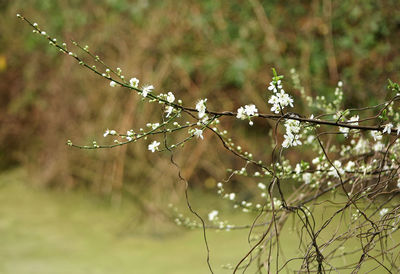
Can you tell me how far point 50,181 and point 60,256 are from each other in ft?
3.26

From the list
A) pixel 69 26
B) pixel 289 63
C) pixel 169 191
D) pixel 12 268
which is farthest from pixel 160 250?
pixel 69 26

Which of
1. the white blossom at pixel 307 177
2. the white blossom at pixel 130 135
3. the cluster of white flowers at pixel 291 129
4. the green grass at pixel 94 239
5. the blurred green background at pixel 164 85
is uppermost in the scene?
the blurred green background at pixel 164 85

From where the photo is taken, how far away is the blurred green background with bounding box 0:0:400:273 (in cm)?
361

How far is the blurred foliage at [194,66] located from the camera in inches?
144

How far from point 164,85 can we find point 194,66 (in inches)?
9.3

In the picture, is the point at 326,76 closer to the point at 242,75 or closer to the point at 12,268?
the point at 242,75

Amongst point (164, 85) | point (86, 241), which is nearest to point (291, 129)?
point (86, 241)

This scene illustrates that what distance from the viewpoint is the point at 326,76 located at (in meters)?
3.72

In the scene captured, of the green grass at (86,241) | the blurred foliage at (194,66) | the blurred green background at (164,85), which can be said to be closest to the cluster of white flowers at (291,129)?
the green grass at (86,241)

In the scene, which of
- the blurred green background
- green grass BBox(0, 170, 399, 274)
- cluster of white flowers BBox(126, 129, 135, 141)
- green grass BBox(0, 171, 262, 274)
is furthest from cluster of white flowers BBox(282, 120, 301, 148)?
the blurred green background

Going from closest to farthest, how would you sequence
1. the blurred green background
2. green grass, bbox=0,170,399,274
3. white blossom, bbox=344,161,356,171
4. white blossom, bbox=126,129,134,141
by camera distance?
white blossom, bbox=126,129,134,141 → white blossom, bbox=344,161,356,171 → green grass, bbox=0,170,399,274 → the blurred green background

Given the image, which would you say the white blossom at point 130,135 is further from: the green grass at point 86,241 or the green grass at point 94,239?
the green grass at point 86,241

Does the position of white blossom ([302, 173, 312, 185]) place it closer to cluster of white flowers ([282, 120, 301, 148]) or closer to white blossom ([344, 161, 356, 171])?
white blossom ([344, 161, 356, 171])

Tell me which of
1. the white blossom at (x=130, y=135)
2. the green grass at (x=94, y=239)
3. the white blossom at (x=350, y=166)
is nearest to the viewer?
the white blossom at (x=130, y=135)
